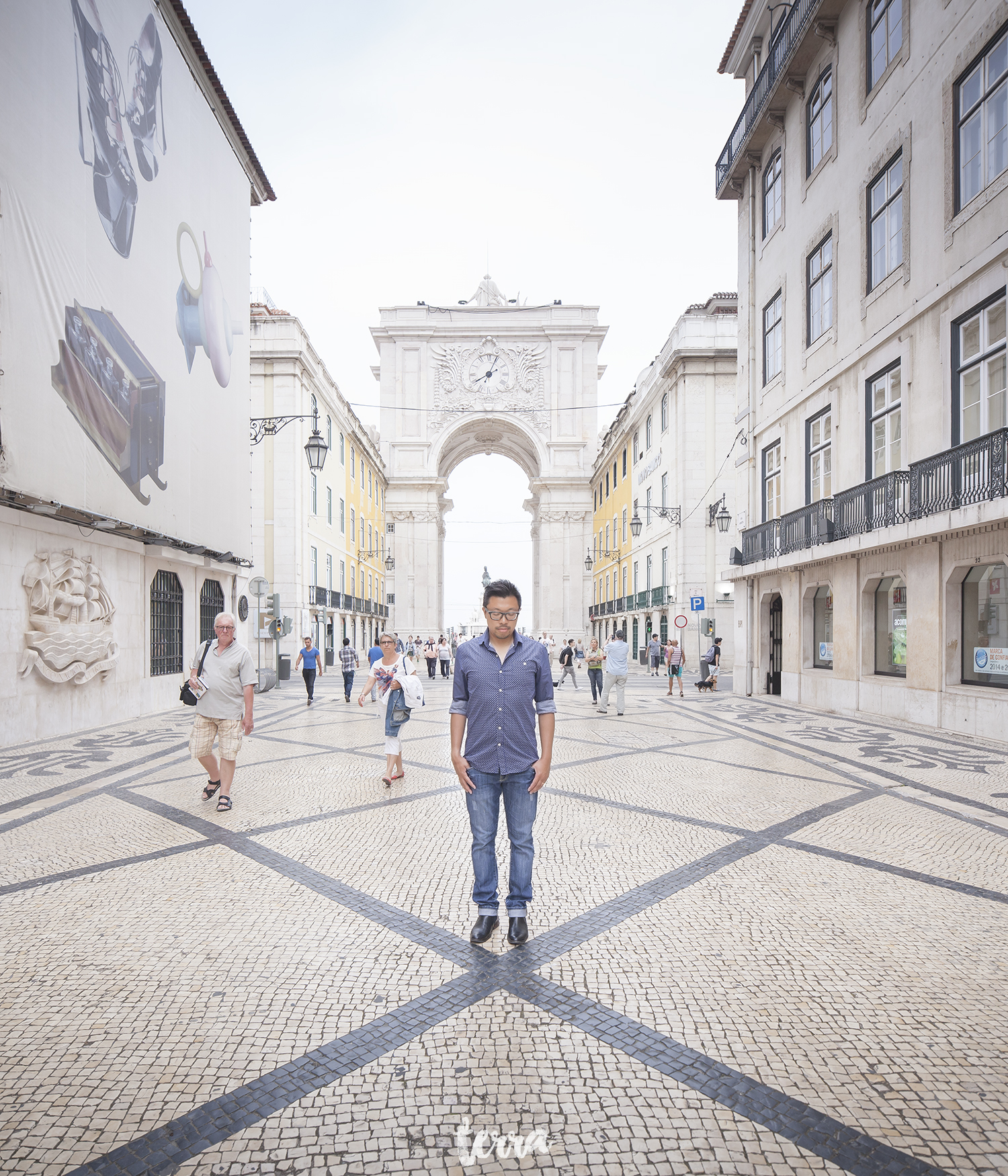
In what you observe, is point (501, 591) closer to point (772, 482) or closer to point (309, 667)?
point (309, 667)

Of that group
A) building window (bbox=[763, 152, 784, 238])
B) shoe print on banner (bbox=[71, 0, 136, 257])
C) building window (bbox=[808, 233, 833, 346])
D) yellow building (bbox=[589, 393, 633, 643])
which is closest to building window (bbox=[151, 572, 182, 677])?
shoe print on banner (bbox=[71, 0, 136, 257])

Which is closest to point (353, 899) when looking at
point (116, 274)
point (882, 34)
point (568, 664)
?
point (116, 274)

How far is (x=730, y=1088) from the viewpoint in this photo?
226 centimetres

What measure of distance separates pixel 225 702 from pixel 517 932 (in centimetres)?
371

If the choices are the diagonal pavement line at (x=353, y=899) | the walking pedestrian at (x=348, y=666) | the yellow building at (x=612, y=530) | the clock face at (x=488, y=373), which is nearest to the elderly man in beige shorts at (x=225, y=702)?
the diagonal pavement line at (x=353, y=899)

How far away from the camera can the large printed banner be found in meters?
8.88

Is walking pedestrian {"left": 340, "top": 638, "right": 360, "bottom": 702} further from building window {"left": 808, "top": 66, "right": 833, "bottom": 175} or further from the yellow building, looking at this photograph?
the yellow building

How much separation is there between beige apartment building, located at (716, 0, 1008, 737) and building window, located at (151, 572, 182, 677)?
13142 millimetres

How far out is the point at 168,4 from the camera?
13.0 meters

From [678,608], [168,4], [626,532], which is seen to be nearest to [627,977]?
[168,4]

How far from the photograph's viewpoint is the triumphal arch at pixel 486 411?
48469 mm

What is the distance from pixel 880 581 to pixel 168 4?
1738 centimetres

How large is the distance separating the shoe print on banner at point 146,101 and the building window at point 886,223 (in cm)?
1309

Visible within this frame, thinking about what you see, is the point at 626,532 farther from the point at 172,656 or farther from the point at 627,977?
the point at 627,977
